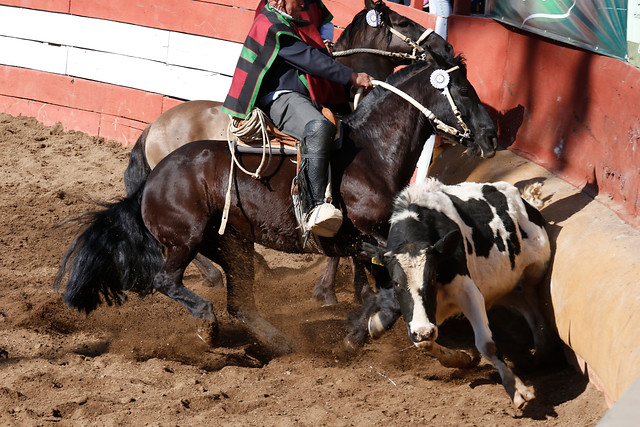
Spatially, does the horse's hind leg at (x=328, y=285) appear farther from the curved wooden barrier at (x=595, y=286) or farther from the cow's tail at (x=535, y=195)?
the curved wooden barrier at (x=595, y=286)

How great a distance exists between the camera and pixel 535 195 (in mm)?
5336

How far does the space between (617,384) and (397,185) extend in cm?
189

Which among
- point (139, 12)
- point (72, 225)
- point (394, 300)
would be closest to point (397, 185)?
point (394, 300)

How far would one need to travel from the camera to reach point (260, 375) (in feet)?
15.6

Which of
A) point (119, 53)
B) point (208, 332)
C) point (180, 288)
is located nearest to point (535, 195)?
point (208, 332)

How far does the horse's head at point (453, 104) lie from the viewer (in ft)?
16.3

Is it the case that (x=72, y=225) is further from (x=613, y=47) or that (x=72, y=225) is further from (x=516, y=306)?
(x=613, y=47)

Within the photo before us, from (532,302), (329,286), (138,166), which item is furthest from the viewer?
(138,166)

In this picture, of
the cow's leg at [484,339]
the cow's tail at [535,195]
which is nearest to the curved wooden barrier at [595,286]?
the cow's tail at [535,195]

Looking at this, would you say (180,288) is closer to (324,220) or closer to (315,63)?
(324,220)

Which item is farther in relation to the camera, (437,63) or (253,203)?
(253,203)

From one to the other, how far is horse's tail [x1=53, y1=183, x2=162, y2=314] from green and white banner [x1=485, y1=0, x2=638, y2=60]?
330 centimetres

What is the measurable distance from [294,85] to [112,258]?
1.76 metres

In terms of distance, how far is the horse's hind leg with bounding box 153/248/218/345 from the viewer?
5188mm
